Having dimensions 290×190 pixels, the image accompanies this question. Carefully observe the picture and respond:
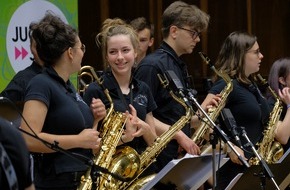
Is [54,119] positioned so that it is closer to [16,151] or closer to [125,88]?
[125,88]

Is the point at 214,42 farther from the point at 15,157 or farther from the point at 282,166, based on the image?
the point at 15,157

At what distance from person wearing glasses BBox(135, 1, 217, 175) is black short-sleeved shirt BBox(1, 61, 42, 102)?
65 cm

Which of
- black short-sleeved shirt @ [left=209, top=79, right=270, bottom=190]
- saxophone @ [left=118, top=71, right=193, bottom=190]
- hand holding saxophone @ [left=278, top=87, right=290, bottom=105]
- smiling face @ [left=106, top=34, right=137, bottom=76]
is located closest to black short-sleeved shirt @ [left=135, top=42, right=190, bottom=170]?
saxophone @ [left=118, top=71, right=193, bottom=190]

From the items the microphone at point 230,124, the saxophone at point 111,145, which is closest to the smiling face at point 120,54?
the saxophone at point 111,145

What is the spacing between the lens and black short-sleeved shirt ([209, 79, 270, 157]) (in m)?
4.93

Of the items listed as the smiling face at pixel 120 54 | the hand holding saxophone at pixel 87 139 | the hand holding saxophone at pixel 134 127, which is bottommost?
the hand holding saxophone at pixel 134 127

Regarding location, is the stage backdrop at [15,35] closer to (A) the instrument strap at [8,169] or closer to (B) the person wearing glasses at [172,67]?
(B) the person wearing glasses at [172,67]

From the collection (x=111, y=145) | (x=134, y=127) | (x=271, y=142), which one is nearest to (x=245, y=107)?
(x=271, y=142)

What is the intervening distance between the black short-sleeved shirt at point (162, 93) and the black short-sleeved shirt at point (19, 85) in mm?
651

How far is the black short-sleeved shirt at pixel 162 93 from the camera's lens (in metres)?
4.47

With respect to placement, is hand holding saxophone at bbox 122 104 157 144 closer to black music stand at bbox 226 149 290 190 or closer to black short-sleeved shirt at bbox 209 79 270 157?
black music stand at bbox 226 149 290 190

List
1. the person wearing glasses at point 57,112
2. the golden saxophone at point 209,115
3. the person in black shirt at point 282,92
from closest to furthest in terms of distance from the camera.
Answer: the person wearing glasses at point 57,112 → the golden saxophone at point 209,115 → the person in black shirt at point 282,92

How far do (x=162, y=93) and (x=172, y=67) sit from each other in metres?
0.21

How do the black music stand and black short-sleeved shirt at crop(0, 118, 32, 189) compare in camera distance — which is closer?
black short-sleeved shirt at crop(0, 118, 32, 189)
